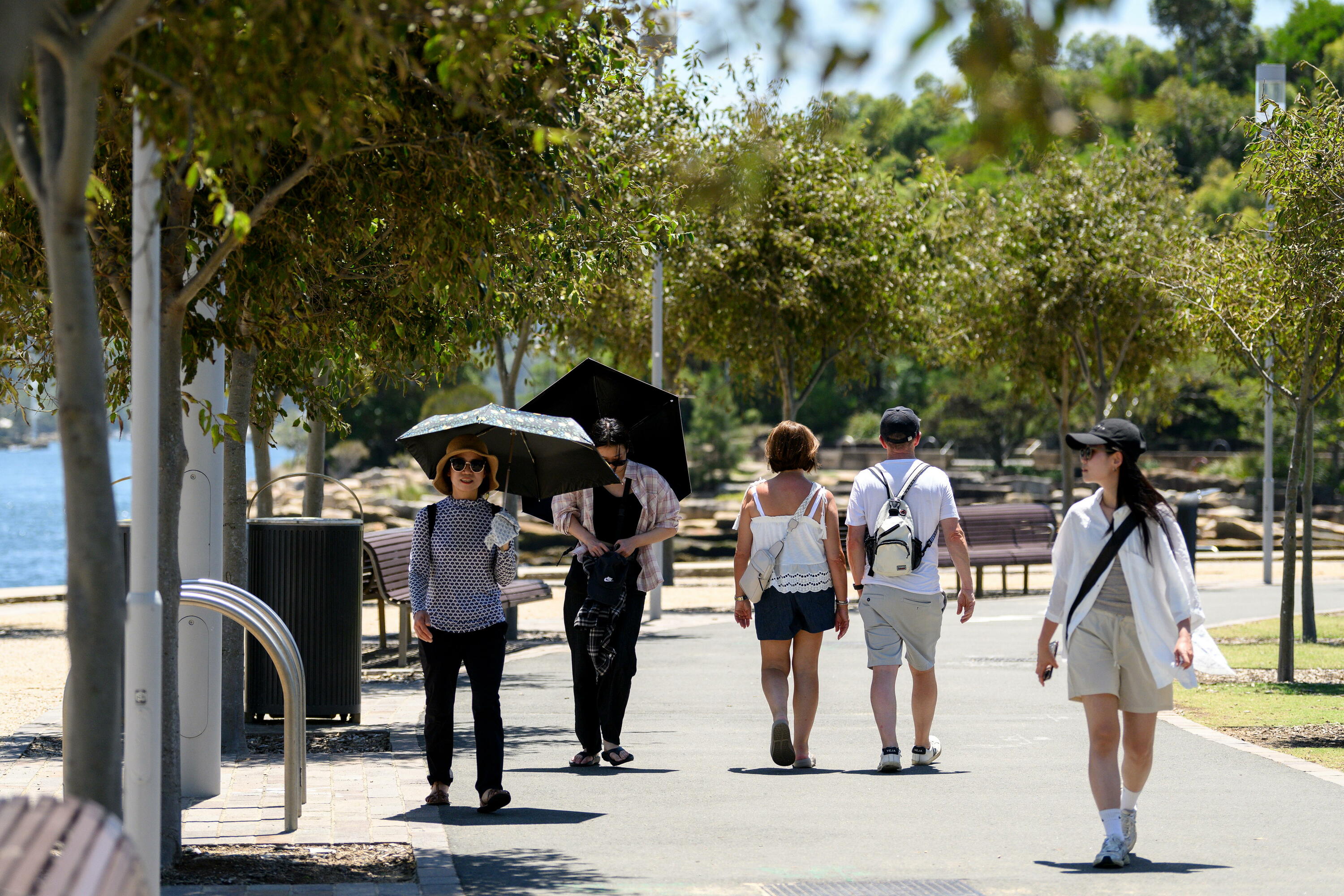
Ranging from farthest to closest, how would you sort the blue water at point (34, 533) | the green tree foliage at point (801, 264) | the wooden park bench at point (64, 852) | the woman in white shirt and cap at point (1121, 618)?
the blue water at point (34, 533) < the green tree foliage at point (801, 264) < the woman in white shirt and cap at point (1121, 618) < the wooden park bench at point (64, 852)

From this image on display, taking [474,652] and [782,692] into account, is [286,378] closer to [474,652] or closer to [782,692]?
[474,652]

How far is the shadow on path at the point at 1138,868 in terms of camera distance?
5754 millimetres

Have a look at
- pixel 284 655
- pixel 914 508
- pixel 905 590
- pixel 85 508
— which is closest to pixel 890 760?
pixel 905 590

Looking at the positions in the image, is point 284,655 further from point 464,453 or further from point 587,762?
point 587,762

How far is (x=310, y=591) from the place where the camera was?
914 cm

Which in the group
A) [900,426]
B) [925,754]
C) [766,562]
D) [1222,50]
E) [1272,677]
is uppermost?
[1222,50]

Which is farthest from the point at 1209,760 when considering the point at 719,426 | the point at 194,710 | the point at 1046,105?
the point at 719,426

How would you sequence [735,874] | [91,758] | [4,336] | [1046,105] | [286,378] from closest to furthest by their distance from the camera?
[1046,105] → [91,758] → [735,874] → [4,336] → [286,378]

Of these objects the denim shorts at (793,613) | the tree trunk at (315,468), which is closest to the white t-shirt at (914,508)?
the denim shorts at (793,613)

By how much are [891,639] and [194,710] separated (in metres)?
3.31

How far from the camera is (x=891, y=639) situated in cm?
790

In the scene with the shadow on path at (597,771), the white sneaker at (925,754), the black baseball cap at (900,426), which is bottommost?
the shadow on path at (597,771)

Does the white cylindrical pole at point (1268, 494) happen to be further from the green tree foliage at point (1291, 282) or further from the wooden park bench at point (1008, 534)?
the green tree foliage at point (1291, 282)

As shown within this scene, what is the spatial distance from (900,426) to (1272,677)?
5358mm
